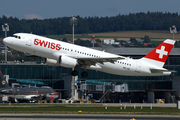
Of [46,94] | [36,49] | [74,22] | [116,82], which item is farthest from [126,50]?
[36,49]

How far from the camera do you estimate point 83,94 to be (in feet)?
327

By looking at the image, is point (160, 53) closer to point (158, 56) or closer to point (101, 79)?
point (158, 56)

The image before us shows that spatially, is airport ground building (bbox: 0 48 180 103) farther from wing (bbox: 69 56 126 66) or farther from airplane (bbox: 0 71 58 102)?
wing (bbox: 69 56 126 66)

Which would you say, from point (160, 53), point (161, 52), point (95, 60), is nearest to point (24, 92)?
point (95, 60)

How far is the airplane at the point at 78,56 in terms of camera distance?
55062 millimetres

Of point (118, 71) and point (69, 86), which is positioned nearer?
point (118, 71)

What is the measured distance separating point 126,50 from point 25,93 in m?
41.6

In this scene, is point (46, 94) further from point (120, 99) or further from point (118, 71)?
point (118, 71)

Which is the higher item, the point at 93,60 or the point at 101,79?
the point at 93,60

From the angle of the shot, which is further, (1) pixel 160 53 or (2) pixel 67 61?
(1) pixel 160 53

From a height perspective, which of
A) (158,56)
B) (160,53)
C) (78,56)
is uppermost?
(160,53)

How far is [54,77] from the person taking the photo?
112500 mm

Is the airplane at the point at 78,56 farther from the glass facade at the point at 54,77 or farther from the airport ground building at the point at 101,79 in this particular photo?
the glass facade at the point at 54,77

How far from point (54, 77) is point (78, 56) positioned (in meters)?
56.3
